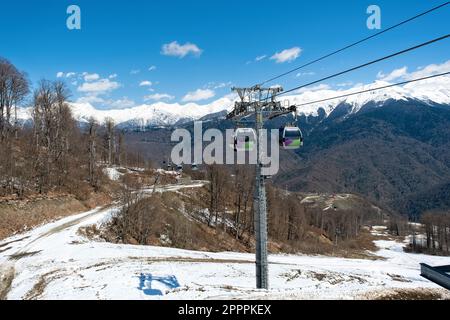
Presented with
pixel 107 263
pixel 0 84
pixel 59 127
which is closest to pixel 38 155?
pixel 59 127

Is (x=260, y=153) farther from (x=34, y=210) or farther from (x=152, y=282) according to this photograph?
(x=34, y=210)

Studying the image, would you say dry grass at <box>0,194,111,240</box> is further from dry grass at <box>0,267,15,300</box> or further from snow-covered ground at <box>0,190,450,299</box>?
dry grass at <box>0,267,15,300</box>

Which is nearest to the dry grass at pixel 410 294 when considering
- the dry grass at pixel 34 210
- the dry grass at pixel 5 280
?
the dry grass at pixel 5 280

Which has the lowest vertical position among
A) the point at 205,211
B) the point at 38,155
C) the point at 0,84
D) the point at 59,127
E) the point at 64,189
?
the point at 205,211

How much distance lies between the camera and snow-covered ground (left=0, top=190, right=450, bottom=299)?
20.2 meters

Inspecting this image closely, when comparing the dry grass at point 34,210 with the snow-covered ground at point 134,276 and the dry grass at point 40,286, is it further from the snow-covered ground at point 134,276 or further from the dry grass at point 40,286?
the dry grass at point 40,286

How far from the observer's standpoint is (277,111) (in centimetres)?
2172

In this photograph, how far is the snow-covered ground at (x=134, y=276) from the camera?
2025cm

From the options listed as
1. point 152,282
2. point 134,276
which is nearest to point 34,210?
point 134,276

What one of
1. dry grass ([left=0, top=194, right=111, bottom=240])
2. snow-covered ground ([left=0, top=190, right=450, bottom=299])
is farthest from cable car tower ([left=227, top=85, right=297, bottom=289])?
dry grass ([left=0, top=194, right=111, bottom=240])

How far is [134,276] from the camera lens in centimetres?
2392

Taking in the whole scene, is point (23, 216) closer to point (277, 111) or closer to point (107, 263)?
point (107, 263)

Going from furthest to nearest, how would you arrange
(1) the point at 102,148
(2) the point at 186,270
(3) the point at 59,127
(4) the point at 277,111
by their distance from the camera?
1. (1) the point at 102,148
2. (3) the point at 59,127
3. (2) the point at 186,270
4. (4) the point at 277,111
